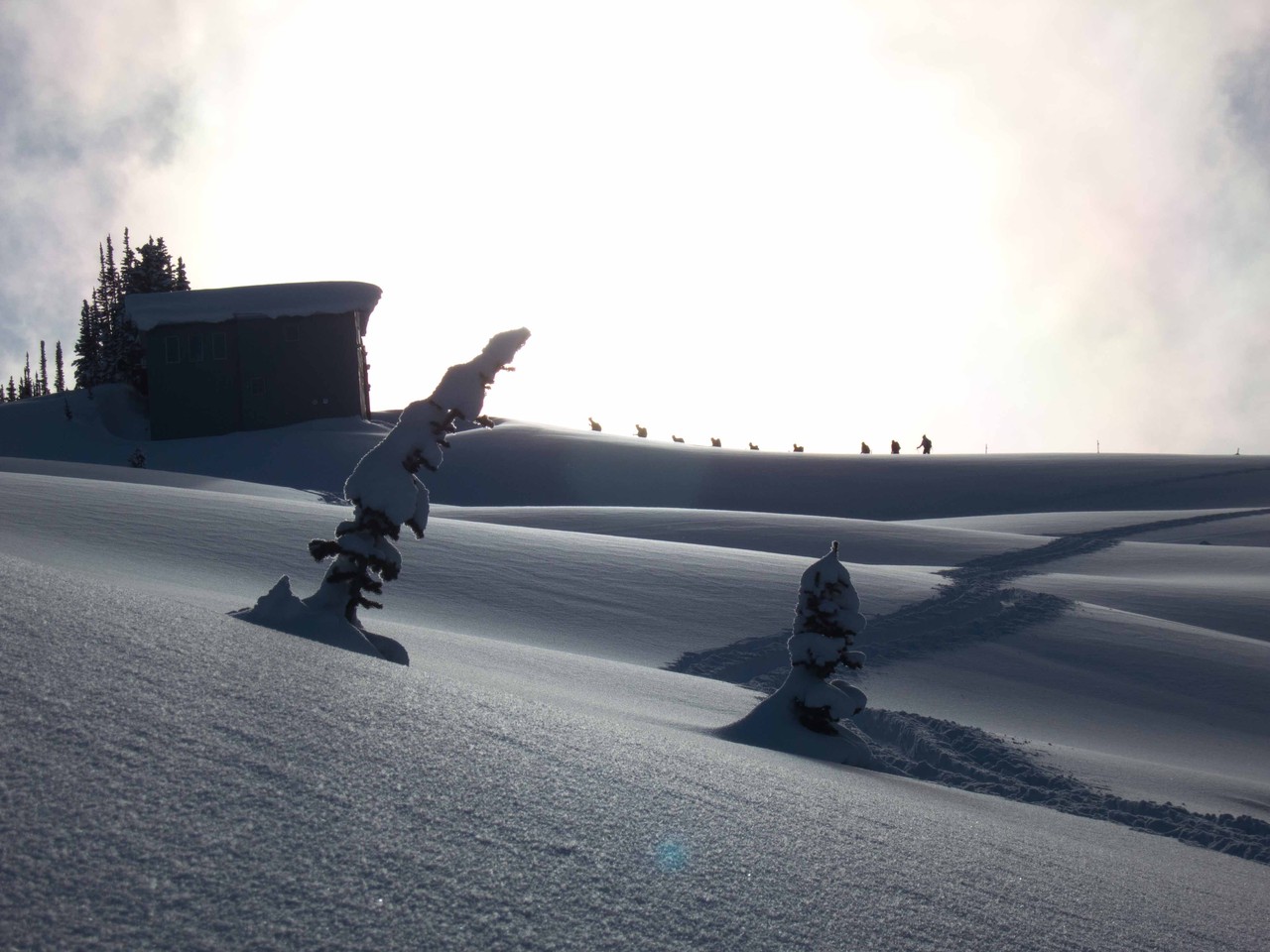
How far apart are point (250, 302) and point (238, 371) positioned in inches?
113

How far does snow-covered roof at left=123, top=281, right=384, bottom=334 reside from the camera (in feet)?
137

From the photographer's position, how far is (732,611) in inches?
552

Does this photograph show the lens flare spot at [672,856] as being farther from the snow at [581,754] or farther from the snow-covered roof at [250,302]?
the snow-covered roof at [250,302]

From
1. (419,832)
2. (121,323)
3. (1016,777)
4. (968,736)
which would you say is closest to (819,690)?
(1016,777)

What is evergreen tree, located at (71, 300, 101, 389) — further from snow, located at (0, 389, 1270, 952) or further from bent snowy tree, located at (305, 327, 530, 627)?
bent snowy tree, located at (305, 327, 530, 627)

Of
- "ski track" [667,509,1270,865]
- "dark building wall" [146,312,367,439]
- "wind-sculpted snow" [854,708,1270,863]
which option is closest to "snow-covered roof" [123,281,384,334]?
"dark building wall" [146,312,367,439]

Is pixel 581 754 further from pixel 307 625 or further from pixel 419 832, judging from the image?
pixel 307 625

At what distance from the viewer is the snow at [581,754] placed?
2592 mm

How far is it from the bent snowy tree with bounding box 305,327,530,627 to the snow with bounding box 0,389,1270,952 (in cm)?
64

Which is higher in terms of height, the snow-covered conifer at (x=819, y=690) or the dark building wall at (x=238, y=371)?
the dark building wall at (x=238, y=371)

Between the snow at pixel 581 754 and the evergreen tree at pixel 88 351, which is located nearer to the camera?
the snow at pixel 581 754

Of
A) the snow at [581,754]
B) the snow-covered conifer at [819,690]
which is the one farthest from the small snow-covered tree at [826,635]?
the snow at [581,754]

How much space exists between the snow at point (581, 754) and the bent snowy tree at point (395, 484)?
64cm

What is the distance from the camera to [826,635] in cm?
847
